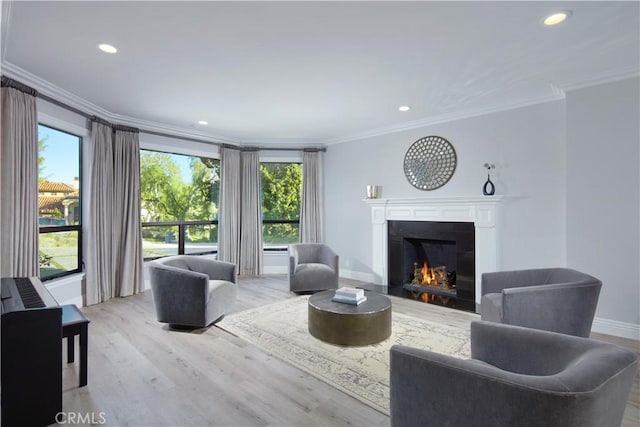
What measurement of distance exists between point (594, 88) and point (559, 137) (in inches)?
23.6

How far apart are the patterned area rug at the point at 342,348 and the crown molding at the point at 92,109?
3239 millimetres

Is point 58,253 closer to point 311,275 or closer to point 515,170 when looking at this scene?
point 311,275

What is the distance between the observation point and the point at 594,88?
11.8ft

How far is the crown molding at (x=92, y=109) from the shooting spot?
3391mm

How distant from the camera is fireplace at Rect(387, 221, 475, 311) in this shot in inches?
187

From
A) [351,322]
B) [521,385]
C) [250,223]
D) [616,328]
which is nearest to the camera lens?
[521,385]

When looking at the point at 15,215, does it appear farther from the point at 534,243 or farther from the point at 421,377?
the point at 534,243

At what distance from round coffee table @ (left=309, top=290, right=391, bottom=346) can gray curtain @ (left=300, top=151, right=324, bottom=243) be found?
3194 millimetres

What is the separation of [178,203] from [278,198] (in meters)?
1.87

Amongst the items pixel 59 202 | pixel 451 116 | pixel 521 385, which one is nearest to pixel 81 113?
pixel 59 202

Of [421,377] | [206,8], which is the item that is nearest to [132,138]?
[206,8]

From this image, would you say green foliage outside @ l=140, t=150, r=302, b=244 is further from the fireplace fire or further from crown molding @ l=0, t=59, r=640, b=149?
the fireplace fire

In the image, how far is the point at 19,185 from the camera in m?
3.42

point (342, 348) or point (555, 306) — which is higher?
point (555, 306)
